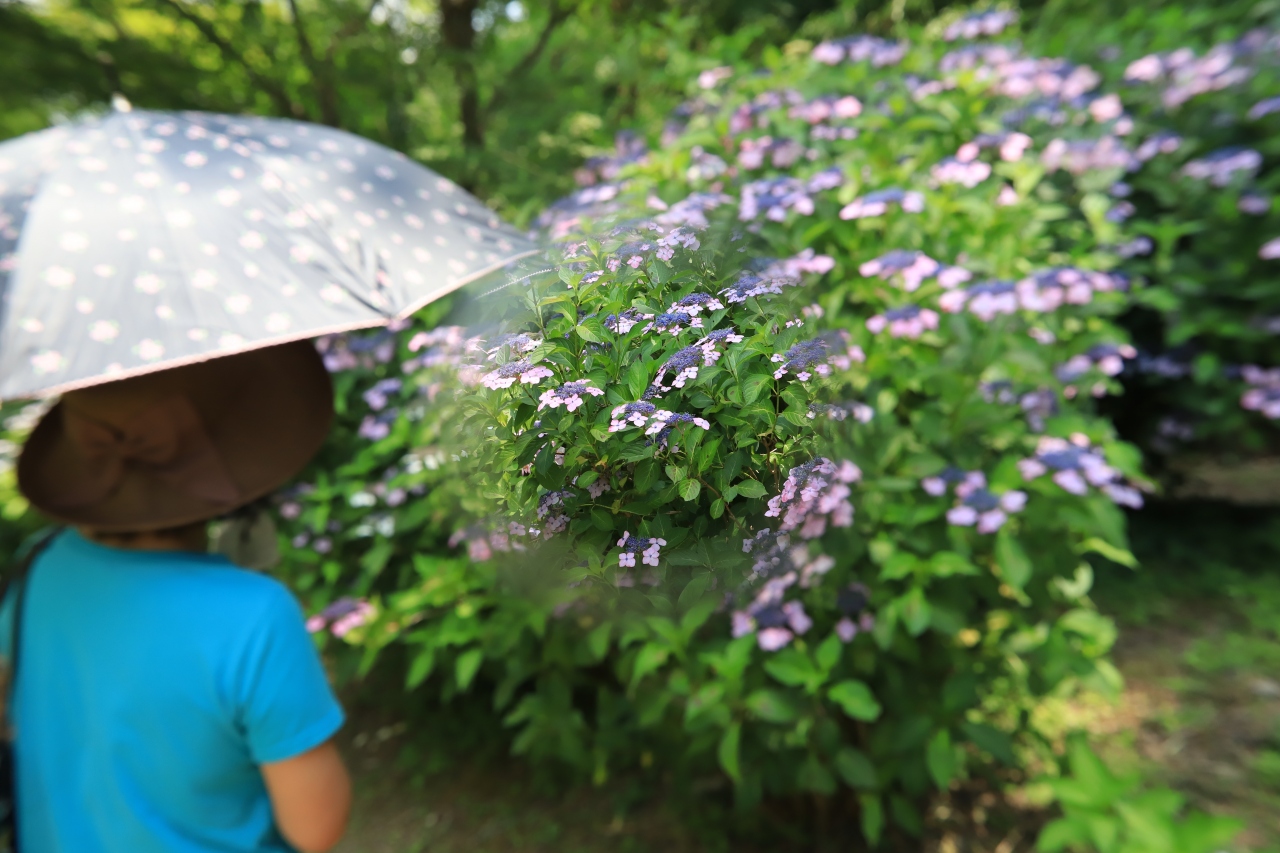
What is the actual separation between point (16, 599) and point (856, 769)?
6.04 ft

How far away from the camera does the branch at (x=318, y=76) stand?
3.61m

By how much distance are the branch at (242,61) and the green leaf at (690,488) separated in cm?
392

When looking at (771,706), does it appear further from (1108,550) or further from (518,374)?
(518,374)

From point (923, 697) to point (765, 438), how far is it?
1685 mm

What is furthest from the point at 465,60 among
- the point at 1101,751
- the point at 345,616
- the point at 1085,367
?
the point at 1101,751

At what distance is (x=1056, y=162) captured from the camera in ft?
9.13

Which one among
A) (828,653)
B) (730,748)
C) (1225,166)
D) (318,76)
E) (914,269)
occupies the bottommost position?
(730,748)

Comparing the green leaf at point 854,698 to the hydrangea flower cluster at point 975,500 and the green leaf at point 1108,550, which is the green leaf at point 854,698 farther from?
the green leaf at point 1108,550

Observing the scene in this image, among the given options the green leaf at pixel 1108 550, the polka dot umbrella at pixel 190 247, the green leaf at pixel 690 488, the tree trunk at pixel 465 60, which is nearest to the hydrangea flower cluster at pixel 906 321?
the green leaf at pixel 1108 550

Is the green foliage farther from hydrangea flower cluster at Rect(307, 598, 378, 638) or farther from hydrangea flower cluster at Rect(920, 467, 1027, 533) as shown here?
hydrangea flower cluster at Rect(307, 598, 378, 638)

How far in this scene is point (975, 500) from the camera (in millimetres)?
1832

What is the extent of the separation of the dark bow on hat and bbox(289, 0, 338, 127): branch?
3.03m

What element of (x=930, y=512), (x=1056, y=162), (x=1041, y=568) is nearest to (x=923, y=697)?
(x=1041, y=568)

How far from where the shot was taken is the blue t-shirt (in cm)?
121
